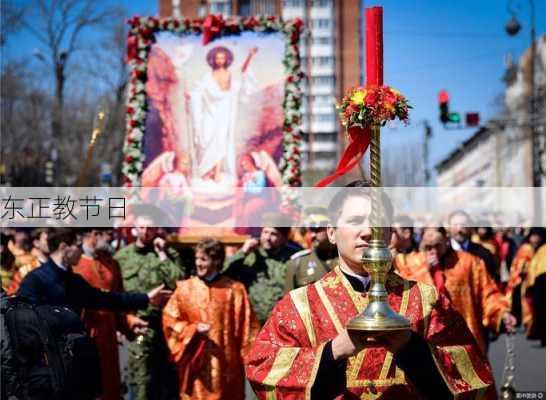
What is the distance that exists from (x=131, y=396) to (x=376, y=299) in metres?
5.77

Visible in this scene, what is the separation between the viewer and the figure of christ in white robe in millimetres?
12047

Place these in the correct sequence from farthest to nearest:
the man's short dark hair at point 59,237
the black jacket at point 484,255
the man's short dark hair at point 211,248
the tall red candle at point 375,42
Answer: the black jacket at point 484,255
the man's short dark hair at point 211,248
the man's short dark hair at point 59,237
the tall red candle at point 375,42

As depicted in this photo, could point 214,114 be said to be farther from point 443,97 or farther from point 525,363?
point 443,97

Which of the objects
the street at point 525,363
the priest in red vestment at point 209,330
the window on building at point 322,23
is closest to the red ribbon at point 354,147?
the priest in red vestment at point 209,330

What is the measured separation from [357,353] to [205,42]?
8.79 metres

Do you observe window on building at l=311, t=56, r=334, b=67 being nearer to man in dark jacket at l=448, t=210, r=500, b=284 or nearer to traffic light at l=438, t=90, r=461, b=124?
traffic light at l=438, t=90, r=461, b=124

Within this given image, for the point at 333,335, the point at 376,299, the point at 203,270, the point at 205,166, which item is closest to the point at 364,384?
the point at 333,335

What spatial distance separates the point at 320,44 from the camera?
10388 cm

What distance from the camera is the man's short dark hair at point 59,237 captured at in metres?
6.71

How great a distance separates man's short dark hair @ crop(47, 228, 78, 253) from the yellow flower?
3.57m

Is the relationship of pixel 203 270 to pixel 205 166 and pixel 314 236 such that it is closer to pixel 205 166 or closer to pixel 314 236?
pixel 314 236

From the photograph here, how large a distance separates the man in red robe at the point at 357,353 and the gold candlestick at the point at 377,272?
0.34 m

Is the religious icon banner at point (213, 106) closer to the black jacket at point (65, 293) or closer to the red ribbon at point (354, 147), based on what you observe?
the black jacket at point (65, 293)

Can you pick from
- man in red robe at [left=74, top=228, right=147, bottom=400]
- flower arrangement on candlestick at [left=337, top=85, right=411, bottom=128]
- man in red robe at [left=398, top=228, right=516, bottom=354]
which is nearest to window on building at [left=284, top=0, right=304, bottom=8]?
man in red robe at [left=74, top=228, right=147, bottom=400]
